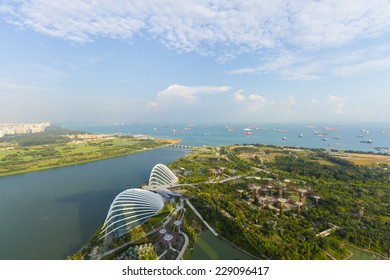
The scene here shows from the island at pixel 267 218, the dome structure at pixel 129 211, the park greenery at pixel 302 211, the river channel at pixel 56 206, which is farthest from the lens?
the dome structure at pixel 129 211

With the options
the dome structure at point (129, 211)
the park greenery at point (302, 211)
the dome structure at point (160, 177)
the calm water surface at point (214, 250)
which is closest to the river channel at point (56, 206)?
the dome structure at point (129, 211)

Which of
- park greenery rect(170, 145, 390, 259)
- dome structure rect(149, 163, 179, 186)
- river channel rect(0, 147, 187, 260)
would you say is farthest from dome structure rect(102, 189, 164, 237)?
dome structure rect(149, 163, 179, 186)

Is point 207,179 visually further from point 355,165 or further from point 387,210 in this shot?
point 355,165

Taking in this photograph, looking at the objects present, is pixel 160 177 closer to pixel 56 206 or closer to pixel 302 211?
pixel 56 206

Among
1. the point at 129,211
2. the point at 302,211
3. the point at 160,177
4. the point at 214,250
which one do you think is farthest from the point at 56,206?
the point at 302,211

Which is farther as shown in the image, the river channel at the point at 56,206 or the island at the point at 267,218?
the river channel at the point at 56,206

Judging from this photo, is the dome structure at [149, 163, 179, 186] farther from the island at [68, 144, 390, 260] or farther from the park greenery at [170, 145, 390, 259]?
the park greenery at [170, 145, 390, 259]

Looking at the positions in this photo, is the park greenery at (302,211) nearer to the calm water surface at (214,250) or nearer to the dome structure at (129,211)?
the calm water surface at (214,250)
